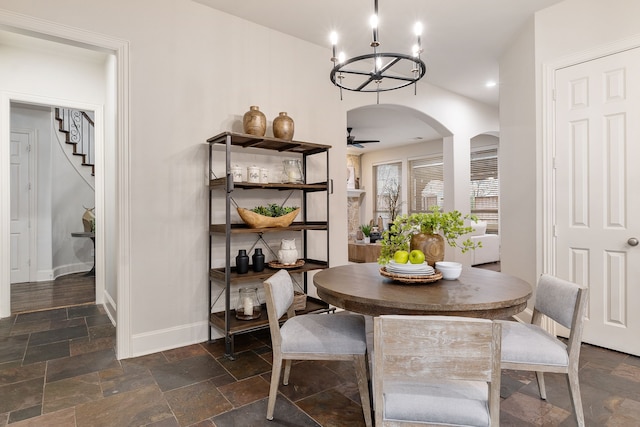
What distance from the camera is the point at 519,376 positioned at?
2338mm

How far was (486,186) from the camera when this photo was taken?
316 inches

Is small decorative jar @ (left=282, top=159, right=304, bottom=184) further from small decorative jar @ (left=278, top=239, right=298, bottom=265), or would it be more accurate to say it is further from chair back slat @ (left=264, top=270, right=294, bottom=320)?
chair back slat @ (left=264, top=270, right=294, bottom=320)

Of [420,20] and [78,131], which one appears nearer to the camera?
[420,20]

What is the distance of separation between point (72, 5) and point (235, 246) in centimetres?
208

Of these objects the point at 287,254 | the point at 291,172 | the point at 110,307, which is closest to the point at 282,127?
the point at 291,172

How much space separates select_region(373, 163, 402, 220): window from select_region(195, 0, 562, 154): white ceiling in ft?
18.0

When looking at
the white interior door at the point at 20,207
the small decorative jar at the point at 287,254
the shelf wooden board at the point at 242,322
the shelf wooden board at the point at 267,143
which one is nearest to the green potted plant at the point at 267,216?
the small decorative jar at the point at 287,254

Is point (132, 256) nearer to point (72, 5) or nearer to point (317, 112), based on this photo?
point (72, 5)

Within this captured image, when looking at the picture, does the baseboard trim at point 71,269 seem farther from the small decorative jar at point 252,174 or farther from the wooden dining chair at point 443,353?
the wooden dining chair at point 443,353

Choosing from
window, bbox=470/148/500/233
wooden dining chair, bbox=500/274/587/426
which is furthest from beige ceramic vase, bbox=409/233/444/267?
window, bbox=470/148/500/233

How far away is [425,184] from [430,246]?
297 inches

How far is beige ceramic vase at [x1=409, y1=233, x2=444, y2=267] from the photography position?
2084mm

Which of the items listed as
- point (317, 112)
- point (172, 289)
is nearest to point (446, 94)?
point (317, 112)

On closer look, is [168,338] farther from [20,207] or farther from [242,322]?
[20,207]
